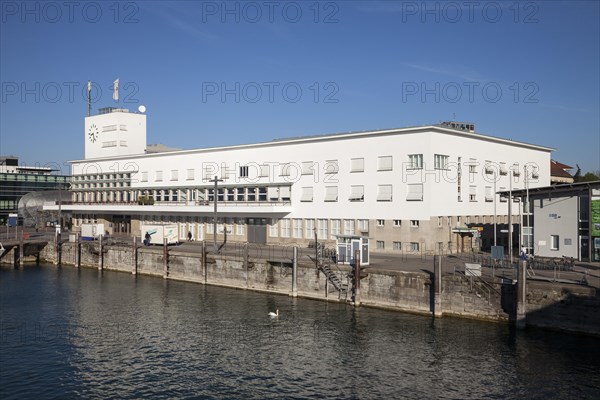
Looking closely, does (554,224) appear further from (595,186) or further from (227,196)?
(227,196)

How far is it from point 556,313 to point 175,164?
51.8m

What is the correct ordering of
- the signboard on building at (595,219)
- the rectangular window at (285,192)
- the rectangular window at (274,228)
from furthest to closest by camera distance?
the rectangular window at (274,228) → the rectangular window at (285,192) → the signboard on building at (595,219)

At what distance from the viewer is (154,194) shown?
75688 mm

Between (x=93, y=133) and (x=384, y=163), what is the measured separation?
52508mm

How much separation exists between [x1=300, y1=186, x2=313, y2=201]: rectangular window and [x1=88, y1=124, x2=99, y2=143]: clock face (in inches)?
1666

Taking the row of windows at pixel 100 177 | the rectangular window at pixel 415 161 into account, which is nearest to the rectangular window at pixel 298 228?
the rectangular window at pixel 415 161

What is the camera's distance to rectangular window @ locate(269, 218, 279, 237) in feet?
206

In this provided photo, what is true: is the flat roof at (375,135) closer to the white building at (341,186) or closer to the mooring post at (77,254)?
the white building at (341,186)

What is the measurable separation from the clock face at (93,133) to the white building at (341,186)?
871cm

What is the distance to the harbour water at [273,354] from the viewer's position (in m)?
25.2

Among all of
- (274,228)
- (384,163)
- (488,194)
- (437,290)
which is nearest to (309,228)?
(274,228)

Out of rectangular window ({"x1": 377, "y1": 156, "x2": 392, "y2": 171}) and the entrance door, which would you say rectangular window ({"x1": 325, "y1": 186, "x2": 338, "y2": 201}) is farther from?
the entrance door

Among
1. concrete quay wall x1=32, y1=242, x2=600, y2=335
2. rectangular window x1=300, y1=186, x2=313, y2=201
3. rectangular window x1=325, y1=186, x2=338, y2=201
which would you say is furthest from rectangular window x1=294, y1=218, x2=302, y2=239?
concrete quay wall x1=32, y1=242, x2=600, y2=335

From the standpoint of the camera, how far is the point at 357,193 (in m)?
55.2
